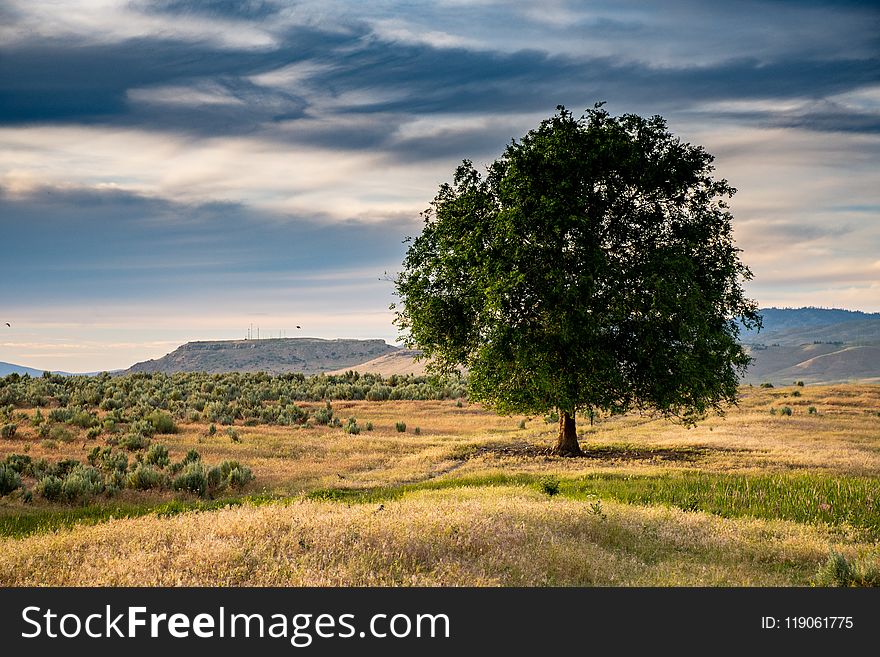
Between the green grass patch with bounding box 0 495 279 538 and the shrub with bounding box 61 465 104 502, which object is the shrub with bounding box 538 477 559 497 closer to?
the green grass patch with bounding box 0 495 279 538

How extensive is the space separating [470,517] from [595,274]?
45.0 feet

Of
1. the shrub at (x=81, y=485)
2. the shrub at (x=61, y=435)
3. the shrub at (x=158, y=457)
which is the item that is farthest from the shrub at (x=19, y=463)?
the shrub at (x=61, y=435)

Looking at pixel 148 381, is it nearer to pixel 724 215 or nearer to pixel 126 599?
pixel 724 215

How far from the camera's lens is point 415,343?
29469 mm

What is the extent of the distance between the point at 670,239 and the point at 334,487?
15559mm

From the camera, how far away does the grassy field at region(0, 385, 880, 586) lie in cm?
984

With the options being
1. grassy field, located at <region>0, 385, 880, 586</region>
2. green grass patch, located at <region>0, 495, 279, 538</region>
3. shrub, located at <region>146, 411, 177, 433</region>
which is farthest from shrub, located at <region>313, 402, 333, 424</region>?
green grass patch, located at <region>0, 495, 279, 538</region>

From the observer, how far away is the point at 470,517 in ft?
40.8

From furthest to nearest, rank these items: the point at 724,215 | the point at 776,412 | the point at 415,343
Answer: the point at 776,412 → the point at 415,343 → the point at 724,215

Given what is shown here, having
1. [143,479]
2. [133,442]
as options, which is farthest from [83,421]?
[143,479]

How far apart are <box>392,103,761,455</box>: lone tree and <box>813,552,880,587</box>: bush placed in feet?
44.8

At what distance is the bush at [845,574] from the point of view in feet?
33.0

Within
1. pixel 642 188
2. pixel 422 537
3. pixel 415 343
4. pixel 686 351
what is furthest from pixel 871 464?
pixel 422 537

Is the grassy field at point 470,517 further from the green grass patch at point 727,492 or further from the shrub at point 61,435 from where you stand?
the shrub at point 61,435
